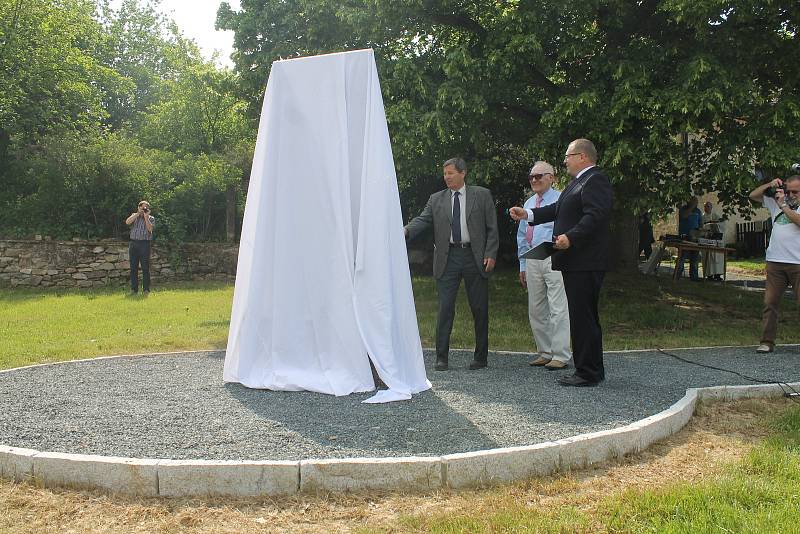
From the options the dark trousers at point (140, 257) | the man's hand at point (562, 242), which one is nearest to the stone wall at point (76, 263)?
the dark trousers at point (140, 257)

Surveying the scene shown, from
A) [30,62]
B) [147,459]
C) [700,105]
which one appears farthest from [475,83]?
[30,62]

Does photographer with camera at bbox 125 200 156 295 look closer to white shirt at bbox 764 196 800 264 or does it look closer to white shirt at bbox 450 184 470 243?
white shirt at bbox 450 184 470 243

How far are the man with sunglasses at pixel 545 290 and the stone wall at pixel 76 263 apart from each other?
13.2 metres

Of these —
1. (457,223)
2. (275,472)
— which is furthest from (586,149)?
(275,472)

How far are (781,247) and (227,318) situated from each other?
7887 mm

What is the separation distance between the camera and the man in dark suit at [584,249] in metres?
5.88

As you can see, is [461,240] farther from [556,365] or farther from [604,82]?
[604,82]

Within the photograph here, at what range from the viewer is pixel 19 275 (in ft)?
56.4

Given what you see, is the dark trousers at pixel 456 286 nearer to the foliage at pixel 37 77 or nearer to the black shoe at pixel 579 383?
the black shoe at pixel 579 383

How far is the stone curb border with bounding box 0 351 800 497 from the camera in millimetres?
3789

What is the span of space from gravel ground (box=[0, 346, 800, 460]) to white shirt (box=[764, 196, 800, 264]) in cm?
134

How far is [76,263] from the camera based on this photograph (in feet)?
57.3

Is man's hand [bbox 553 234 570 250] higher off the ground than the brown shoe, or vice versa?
man's hand [bbox 553 234 570 250]

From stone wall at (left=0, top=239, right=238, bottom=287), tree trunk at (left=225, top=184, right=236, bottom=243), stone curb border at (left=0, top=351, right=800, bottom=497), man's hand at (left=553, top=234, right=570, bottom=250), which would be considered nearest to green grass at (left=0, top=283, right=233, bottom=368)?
stone wall at (left=0, top=239, right=238, bottom=287)
